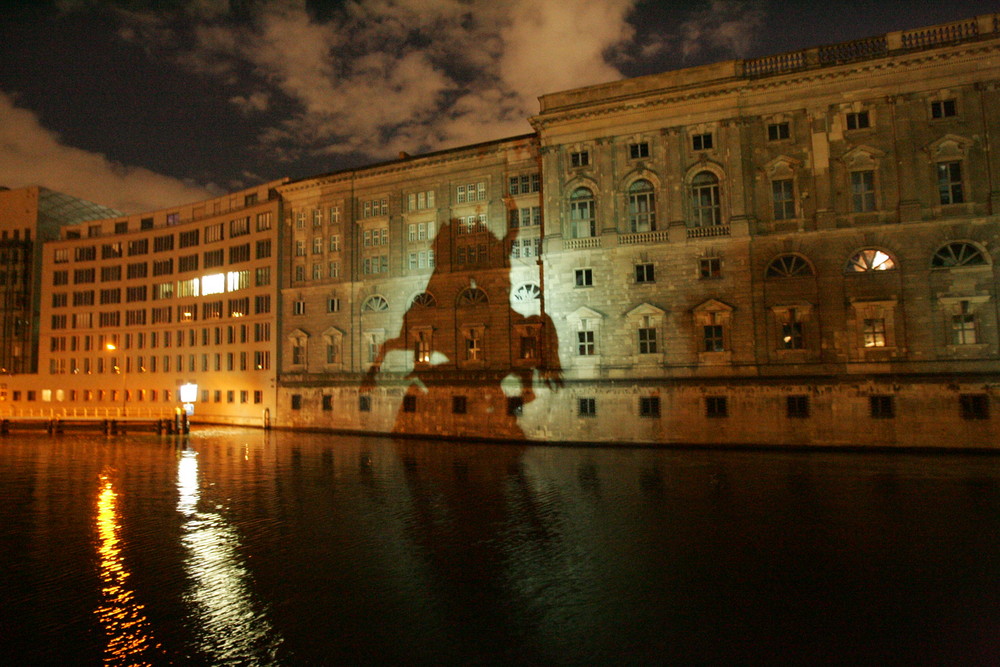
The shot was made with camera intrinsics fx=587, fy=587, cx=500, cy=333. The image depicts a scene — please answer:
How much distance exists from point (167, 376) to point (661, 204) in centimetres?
6176

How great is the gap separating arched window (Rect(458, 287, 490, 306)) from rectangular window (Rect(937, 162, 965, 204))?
30.9 meters

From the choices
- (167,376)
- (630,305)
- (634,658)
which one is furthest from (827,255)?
(167,376)

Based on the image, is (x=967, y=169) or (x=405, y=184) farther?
(x=405, y=184)

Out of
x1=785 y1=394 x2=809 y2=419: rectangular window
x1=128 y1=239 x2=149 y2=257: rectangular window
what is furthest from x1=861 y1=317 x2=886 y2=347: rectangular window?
x1=128 y1=239 x2=149 y2=257: rectangular window

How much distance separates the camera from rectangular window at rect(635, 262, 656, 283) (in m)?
40.4

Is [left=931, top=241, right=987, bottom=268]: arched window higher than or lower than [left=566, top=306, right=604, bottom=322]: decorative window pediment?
higher

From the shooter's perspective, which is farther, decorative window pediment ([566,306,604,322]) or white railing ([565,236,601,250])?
white railing ([565,236,601,250])

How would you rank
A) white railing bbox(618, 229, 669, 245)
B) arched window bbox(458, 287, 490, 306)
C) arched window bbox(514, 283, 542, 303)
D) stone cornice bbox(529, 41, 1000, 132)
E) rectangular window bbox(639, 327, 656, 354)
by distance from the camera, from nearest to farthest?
1. stone cornice bbox(529, 41, 1000, 132)
2. rectangular window bbox(639, 327, 656, 354)
3. white railing bbox(618, 229, 669, 245)
4. arched window bbox(514, 283, 542, 303)
5. arched window bbox(458, 287, 490, 306)

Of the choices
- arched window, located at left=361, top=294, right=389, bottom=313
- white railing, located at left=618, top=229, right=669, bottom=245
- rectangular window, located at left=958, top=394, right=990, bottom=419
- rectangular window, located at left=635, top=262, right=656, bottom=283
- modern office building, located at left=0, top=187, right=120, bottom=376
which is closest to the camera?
rectangular window, located at left=958, top=394, right=990, bottom=419

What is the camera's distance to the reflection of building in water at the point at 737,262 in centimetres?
3472

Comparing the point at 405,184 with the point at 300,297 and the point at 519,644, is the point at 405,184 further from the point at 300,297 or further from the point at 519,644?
the point at 519,644

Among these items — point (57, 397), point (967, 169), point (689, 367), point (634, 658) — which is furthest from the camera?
point (57, 397)

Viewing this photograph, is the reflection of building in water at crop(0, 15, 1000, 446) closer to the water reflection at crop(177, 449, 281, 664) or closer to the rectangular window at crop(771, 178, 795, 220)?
the rectangular window at crop(771, 178, 795, 220)

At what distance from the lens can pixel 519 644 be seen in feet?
35.8
